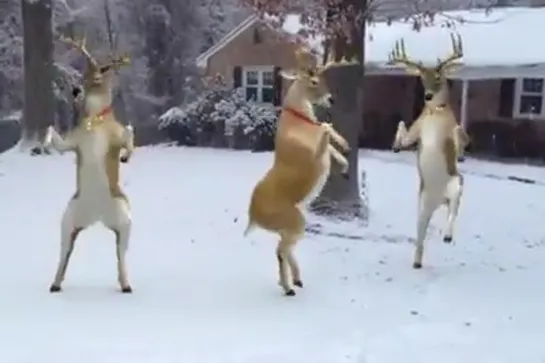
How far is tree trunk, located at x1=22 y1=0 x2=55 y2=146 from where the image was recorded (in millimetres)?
20031

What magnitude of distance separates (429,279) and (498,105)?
1504 cm

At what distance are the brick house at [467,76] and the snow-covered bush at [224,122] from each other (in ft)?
5.46

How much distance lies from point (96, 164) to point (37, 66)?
12715mm

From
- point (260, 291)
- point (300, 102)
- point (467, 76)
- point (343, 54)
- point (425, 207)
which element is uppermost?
point (343, 54)

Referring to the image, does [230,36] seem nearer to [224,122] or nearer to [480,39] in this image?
[224,122]

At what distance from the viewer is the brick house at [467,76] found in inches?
877

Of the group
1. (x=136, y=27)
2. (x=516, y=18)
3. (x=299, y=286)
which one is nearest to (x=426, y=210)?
(x=299, y=286)

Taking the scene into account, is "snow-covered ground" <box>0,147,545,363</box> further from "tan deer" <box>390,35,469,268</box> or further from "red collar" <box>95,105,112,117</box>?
"red collar" <box>95,105,112,117</box>

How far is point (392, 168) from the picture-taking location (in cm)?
1839

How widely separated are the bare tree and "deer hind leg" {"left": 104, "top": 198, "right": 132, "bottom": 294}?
4727mm

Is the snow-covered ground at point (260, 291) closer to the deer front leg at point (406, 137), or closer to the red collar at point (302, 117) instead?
the deer front leg at point (406, 137)

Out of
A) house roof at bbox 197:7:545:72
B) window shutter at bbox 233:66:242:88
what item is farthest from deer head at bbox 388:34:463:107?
window shutter at bbox 233:66:242:88

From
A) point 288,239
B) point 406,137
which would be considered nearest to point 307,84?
point 288,239

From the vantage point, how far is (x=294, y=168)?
327 inches
